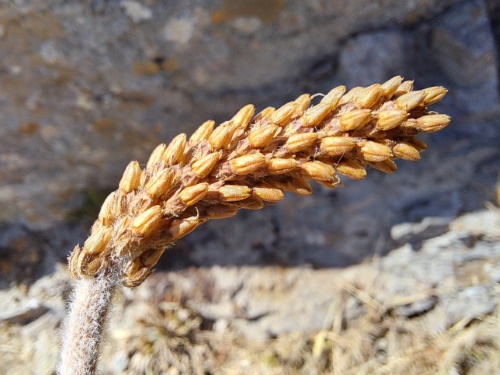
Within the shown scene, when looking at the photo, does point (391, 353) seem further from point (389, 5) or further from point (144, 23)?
point (144, 23)

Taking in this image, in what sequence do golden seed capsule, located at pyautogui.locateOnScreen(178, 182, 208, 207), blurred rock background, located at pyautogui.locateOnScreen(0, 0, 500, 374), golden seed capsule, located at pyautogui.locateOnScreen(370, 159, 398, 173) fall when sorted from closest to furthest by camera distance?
1. golden seed capsule, located at pyautogui.locateOnScreen(178, 182, 208, 207)
2. golden seed capsule, located at pyautogui.locateOnScreen(370, 159, 398, 173)
3. blurred rock background, located at pyautogui.locateOnScreen(0, 0, 500, 374)

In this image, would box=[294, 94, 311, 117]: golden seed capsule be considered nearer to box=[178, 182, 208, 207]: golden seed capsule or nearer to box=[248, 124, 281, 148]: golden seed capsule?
box=[248, 124, 281, 148]: golden seed capsule

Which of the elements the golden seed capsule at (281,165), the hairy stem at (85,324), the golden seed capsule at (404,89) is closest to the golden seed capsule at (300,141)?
the golden seed capsule at (281,165)

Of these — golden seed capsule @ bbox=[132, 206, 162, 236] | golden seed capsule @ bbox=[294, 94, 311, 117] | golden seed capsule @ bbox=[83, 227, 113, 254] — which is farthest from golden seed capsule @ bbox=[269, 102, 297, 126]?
golden seed capsule @ bbox=[83, 227, 113, 254]

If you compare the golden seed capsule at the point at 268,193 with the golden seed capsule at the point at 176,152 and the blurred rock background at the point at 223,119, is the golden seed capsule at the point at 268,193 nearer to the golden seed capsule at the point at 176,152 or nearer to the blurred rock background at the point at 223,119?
the golden seed capsule at the point at 176,152

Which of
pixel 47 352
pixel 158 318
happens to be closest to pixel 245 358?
pixel 158 318

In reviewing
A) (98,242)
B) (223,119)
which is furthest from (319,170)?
(223,119)

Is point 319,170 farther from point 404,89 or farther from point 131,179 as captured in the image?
point 131,179
